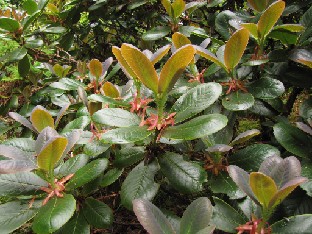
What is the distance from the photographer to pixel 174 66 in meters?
0.84

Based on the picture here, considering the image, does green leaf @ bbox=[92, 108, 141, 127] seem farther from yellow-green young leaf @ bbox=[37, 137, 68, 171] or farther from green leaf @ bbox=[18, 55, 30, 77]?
green leaf @ bbox=[18, 55, 30, 77]

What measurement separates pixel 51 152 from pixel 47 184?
0.57 feet

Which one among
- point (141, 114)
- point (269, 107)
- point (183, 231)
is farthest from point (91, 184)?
point (269, 107)

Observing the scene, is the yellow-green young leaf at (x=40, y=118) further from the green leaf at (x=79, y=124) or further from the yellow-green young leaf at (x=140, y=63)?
the yellow-green young leaf at (x=140, y=63)

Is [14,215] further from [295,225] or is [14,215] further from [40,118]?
[295,225]

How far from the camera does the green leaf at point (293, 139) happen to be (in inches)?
39.6

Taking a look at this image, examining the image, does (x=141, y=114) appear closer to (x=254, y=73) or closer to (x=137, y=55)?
(x=137, y=55)

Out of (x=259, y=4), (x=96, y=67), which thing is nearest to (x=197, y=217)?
(x=96, y=67)

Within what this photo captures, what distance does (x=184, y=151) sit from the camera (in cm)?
122

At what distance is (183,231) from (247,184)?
0.61ft

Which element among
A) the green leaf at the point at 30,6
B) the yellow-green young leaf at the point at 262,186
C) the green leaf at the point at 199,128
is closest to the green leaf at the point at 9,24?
the green leaf at the point at 30,6

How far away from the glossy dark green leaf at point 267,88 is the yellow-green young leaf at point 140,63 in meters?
0.43

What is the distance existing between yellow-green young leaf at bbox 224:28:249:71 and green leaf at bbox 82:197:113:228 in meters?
0.61

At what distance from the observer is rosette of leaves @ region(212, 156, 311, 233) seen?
69cm
